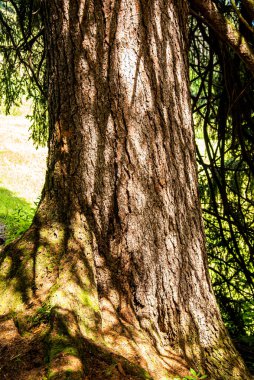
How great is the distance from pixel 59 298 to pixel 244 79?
8.99 feet

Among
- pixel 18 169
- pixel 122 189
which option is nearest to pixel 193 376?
pixel 122 189

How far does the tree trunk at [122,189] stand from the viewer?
1980mm

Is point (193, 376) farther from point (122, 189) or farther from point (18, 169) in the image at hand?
point (18, 169)

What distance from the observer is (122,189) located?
2.00m

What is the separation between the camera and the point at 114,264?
202cm

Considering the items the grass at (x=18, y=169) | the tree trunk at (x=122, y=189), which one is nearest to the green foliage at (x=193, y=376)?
the tree trunk at (x=122, y=189)

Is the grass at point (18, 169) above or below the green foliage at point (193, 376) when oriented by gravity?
above

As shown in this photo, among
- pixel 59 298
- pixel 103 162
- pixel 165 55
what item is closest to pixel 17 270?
pixel 59 298

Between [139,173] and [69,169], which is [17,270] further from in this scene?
[139,173]

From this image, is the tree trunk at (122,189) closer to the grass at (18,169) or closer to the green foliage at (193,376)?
the green foliage at (193,376)

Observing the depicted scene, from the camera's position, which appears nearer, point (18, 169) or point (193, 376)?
point (193, 376)

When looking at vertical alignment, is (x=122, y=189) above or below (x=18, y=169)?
below

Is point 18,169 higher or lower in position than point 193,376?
higher

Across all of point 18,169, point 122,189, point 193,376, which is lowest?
point 193,376
